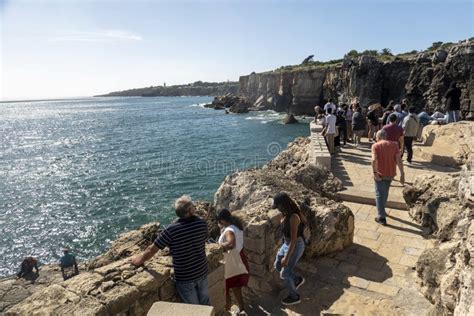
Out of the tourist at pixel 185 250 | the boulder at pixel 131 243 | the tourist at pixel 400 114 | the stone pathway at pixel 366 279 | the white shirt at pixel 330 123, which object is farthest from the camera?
the white shirt at pixel 330 123

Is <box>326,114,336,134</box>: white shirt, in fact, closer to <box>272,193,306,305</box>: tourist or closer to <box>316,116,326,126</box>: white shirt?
<box>316,116,326,126</box>: white shirt

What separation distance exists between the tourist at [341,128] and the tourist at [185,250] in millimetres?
10760

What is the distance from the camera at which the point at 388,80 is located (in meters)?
44.3

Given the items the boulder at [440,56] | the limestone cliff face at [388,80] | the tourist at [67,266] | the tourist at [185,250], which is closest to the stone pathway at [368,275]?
the tourist at [185,250]

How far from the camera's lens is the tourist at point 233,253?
429 cm

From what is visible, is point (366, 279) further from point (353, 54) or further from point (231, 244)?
point (353, 54)

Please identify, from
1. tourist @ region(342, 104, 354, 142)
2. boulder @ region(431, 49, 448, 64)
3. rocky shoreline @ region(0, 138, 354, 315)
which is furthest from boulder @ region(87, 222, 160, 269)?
boulder @ region(431, 49, 448, 64)

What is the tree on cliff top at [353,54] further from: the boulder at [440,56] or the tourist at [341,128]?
the tourist at [341,128]

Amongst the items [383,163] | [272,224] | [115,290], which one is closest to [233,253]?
[272,224]

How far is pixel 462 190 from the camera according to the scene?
12.4 ft

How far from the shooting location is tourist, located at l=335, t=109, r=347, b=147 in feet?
43.9

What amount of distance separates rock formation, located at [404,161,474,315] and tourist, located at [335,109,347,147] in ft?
20.5

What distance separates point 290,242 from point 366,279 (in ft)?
5.50

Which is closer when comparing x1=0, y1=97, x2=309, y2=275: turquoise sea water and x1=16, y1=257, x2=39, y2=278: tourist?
x1=16, y1=257, x2=39, y2=278: tourist
